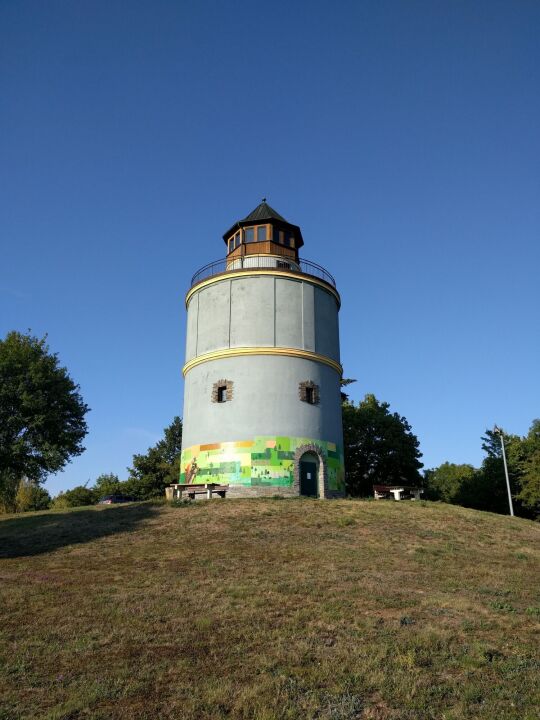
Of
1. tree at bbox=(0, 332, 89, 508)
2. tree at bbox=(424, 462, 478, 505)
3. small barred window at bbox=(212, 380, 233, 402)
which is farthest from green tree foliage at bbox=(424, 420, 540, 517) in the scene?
tree at bbox=(0, 332, 89, 508)

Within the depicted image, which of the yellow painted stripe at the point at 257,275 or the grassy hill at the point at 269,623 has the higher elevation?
the yellow painted stripe at the point at 257,275

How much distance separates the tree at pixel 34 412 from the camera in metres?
36.2

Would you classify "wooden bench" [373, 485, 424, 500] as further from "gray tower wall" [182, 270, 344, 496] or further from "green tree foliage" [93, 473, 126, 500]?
"green tree foliage" [93, 473, 126, 500]

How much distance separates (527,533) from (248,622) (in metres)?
15.8

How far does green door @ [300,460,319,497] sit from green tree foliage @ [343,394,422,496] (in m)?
21.1

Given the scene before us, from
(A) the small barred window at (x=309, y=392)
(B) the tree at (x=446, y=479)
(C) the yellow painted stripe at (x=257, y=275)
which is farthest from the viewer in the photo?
(B) the tree at (x=446, y=479)

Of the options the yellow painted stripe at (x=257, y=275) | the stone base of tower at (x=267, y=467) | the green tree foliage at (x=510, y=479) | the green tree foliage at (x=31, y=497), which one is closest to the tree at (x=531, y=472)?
the green tree foliage at (x=510, y=479)

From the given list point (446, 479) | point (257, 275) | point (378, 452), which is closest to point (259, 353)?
point (257, 275)

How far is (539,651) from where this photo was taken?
10.4m

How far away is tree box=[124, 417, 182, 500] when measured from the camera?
5778cm

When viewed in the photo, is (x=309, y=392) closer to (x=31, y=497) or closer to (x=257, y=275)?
(x=257, y=275)

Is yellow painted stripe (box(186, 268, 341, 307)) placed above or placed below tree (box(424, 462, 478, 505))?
above

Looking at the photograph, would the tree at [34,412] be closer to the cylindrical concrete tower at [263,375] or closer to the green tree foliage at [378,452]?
the cylindrical concrete tower at [263,375]

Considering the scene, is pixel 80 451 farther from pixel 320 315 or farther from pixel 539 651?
pixel 539 651
